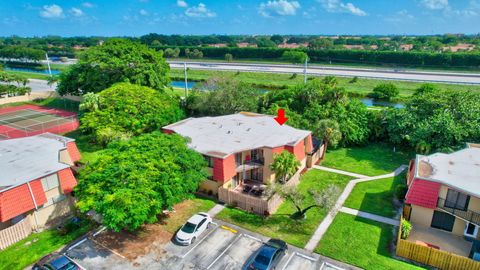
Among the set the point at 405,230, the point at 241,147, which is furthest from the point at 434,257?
the point at 241,147

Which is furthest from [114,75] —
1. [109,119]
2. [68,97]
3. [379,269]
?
[379,269]

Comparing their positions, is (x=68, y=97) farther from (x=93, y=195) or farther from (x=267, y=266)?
(x=267, y=266)

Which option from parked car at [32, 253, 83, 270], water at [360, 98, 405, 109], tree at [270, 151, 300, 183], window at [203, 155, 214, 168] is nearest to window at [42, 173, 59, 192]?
parked car at [32, 253, 83, 270]

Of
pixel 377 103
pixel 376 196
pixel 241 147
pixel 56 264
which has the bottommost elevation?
pixel 376 196

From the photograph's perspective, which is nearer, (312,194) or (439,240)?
(439,240)

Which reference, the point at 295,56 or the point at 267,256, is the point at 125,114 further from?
the point at 295,56
